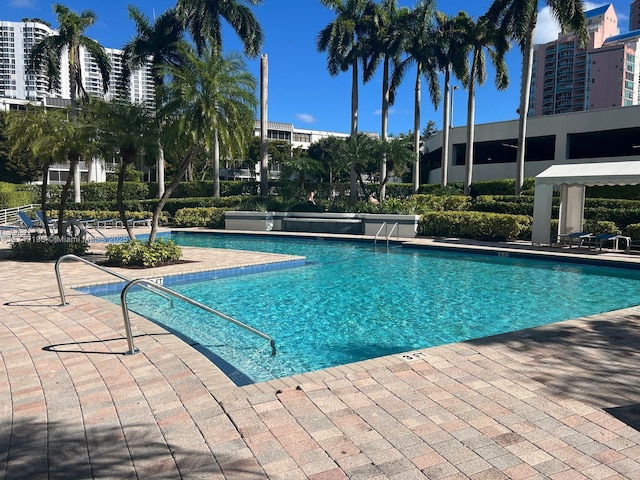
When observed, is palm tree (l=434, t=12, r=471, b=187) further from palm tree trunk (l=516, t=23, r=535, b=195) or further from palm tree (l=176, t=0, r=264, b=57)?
palm tree (l=176, t=0, r=264, b=57)

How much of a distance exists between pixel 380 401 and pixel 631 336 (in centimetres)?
366

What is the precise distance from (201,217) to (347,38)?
1323 centimetres

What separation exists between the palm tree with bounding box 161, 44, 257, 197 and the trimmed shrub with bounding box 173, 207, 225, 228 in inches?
501

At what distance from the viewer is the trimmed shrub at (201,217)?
78.4ft

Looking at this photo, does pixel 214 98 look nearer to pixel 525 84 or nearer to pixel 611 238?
pixel 611 238

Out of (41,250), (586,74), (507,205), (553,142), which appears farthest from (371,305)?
(586,74)

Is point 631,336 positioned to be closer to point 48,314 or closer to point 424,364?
point 424,364

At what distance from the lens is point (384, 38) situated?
2723 centimetres

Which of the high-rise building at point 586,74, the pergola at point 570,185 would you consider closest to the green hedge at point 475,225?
the pergola at point 570,185

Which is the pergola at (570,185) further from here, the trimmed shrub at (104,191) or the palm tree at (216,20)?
the trimmed shrub at (104,191)

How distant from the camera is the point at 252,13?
27484 millimetres

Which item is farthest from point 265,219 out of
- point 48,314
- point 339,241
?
point 48,314

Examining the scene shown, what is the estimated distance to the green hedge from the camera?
17.0m

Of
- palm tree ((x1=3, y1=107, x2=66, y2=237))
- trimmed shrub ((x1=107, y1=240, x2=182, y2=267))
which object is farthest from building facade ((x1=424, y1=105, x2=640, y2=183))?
palm tree ((x1=3, y1=107, x2=66, y2=237))
